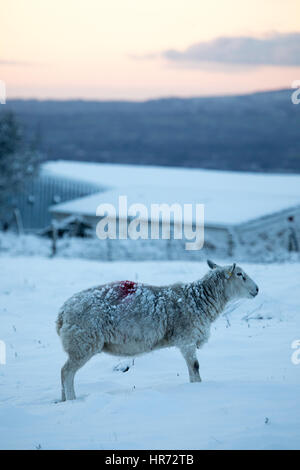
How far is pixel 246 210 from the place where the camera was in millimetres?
26938

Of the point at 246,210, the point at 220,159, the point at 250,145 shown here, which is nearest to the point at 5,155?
the point at 246,210

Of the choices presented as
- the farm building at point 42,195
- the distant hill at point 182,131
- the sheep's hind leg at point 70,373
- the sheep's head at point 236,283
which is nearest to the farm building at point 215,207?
the farm building at point 42,195

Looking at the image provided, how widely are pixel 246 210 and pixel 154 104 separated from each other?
14243 cm

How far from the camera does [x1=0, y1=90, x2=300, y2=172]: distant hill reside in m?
109

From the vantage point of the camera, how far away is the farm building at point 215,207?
70.3 ft

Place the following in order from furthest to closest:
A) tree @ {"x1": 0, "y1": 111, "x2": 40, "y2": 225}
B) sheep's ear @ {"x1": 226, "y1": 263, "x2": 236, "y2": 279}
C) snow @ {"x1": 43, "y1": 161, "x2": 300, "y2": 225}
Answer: tree @ {"x1": 0, "y1": 111, "x2": 40, "y2": 225}
snow @ {"x1": 43, "y1": 161, "x2": 300, "y2": 225}
sheep's ear @ {"x1": 226, "y1": 263, "x2": 236, "y2": 279}

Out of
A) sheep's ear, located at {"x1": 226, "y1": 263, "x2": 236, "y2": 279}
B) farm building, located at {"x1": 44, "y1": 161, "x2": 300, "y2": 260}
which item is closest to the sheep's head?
sheep's ear, located at {"x1": 226, "y1": 263, "x2": 236, "y2": 279}

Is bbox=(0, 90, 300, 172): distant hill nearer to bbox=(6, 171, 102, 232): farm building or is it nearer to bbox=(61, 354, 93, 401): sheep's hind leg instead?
bbox=(6, 171, 102, 232): farm building

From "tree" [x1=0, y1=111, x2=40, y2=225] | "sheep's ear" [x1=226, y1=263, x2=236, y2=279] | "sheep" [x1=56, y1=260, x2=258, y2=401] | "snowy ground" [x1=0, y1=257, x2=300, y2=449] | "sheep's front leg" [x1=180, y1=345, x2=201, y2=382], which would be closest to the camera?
"snowy ground" [x1=0, y1=257, x2=300, y2=449]

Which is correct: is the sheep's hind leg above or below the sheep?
below

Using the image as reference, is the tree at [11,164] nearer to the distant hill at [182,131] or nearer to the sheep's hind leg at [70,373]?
the sheep's hind leg at [70,373]

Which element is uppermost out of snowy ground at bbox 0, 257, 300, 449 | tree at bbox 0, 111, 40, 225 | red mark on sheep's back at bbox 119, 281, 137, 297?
tree at bbox 0, 111, 40, 225

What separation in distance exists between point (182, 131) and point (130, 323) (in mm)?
134352

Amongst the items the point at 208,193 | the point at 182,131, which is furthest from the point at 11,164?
the point at 182,131
